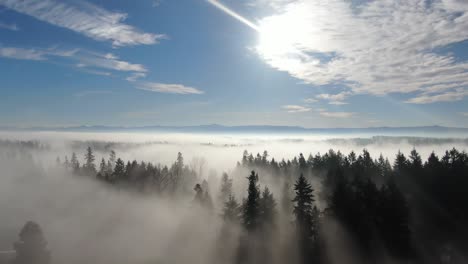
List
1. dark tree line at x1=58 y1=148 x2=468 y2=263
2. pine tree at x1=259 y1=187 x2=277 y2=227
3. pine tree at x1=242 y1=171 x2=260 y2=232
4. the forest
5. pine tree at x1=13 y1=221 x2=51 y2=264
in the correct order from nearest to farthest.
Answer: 1. pine tree at x1=13 y1=221 x2=51 y2=264
2. the forest
3. dark tree line at x1=58 y1=148 x2=468 y2=263
4. pine tree at x1=242 y1=171 x2=260 y2=232
5. pine tree at x1=259 y1=187 x2=277 y2=227

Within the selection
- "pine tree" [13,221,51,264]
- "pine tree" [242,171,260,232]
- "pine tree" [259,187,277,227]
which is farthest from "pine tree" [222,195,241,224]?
"pine tree" [13,221,51,264]

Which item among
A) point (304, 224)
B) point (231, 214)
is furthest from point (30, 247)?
point (304, 224)

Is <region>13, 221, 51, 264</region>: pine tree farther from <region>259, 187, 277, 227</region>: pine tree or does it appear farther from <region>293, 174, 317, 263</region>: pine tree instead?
<region>293, 174, 317, 263</region>: pine tree

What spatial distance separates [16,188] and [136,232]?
77.8 m

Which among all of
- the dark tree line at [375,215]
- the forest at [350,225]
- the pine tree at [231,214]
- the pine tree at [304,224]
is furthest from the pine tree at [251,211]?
the pine tree at [304,224]

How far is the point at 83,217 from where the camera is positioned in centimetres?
8144

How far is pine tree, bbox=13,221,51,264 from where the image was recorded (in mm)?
35438

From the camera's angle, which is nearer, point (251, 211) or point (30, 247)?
point (30, 247)

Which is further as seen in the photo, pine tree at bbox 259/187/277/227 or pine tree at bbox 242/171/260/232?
pine tree at bbox 259/187/277/227

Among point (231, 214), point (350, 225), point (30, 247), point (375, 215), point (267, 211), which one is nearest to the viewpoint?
point (30, 247)

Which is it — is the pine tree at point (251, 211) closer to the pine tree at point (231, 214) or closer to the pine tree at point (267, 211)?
the pine tree at point (267, 211)

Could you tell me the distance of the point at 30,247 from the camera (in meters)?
35.7

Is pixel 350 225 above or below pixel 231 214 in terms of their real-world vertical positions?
A: above

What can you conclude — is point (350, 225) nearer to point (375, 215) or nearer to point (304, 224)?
point (375, 215)
